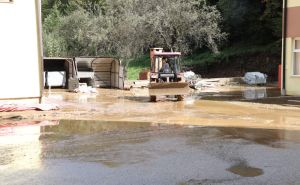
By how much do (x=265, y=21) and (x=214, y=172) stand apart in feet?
110

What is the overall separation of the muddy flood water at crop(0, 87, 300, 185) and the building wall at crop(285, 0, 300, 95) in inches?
140

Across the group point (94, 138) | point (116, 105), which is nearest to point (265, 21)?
point (116, 105)

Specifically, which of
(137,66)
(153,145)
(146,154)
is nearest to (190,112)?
(153,145)

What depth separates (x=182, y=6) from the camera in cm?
3309

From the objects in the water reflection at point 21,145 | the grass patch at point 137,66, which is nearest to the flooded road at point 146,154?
the water reflection at point 21,145

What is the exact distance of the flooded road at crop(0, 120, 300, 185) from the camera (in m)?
7.50

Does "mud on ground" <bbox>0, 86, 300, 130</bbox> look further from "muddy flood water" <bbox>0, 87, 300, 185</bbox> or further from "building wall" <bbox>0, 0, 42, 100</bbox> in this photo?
"building wall" <bbox>0, 0, 42, 100</bbox>

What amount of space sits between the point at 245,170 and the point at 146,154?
2.27 metres

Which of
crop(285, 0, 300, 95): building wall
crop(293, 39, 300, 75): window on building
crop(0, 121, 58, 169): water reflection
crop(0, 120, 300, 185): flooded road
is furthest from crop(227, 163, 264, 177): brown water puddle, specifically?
crop(293, 39, 300, 75): window on building

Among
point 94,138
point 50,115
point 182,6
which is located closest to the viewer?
point 94,138

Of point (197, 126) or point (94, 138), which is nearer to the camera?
point (94, 138)

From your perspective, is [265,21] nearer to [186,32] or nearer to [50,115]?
[186,32]

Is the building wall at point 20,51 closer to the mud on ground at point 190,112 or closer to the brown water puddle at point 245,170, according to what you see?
the mud on ground at point 190,112

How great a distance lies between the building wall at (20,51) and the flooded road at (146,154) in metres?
3.83
